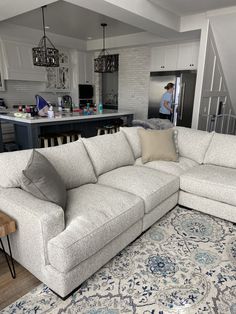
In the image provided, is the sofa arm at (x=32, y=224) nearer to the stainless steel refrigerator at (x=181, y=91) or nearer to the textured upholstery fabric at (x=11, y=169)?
the textured upholstery fabric at (x=11, y=169)

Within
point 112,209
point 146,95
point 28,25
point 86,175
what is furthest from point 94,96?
point 112,209

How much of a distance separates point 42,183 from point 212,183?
1.73 m

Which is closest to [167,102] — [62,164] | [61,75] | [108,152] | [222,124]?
[222,124]

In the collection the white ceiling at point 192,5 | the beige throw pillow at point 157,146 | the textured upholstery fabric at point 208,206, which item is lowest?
the textured upholstery fabric at point 208,206

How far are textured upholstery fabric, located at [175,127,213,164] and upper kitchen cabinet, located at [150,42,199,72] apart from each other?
2.80 metres

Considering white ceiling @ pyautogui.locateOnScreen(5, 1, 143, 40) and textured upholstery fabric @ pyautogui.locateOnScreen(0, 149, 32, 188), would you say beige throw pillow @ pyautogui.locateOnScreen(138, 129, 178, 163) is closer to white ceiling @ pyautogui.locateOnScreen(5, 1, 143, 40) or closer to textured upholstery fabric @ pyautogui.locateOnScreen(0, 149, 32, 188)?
textured upholstery fabric @ pyautogui.locateOnScreen(0, 149, 32, 188)

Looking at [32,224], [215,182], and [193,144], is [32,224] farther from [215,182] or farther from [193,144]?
[193,144]

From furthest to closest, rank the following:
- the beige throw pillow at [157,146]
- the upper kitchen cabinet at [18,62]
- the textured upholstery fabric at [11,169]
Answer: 1. the upper kitchen cabinet at [18,62]
2. the beige throw pillow at [157,146]
3. the textured upholstery fabric at [11,169]

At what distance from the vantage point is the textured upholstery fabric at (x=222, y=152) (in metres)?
2.89

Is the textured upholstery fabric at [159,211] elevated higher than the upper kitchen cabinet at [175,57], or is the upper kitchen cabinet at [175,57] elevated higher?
the upper kitchen cabinet at [175,57]

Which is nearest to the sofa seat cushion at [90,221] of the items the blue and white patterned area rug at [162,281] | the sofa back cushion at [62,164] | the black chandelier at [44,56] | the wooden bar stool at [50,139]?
the sofa back cushion at [62,164]

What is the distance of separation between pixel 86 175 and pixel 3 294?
3.74 feet

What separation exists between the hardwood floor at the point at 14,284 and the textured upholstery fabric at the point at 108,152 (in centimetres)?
114

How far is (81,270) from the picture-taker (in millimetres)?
1568
